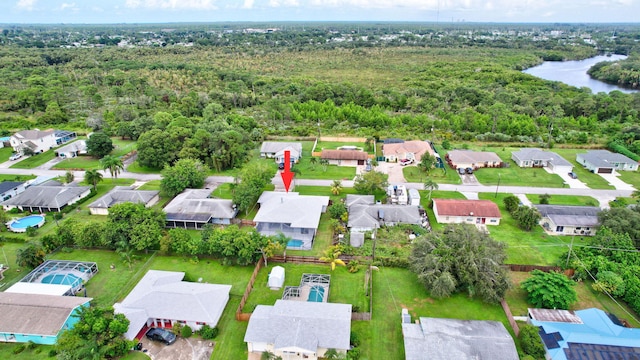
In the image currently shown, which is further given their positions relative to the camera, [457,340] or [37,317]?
[37,317]

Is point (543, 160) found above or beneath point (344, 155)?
beneath

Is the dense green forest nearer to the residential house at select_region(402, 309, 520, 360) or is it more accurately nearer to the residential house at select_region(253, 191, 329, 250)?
the residential house at select_region(253, 191, 329, 250)

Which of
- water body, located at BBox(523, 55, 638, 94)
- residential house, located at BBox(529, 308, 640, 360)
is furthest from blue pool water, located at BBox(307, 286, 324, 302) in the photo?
water body, located at BBox(523, 55, 638, 94)

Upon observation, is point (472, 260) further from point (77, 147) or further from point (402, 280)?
point (77, 147)

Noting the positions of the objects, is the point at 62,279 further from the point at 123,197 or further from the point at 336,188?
the point at 336,188

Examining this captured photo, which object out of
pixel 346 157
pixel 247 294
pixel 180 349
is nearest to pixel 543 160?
pixel 346 157

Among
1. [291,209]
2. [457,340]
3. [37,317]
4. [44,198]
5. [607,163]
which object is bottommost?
[457,340]

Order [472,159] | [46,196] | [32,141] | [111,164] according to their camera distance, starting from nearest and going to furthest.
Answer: [46,196] → [111,164] → [472,159] → [32,141]
